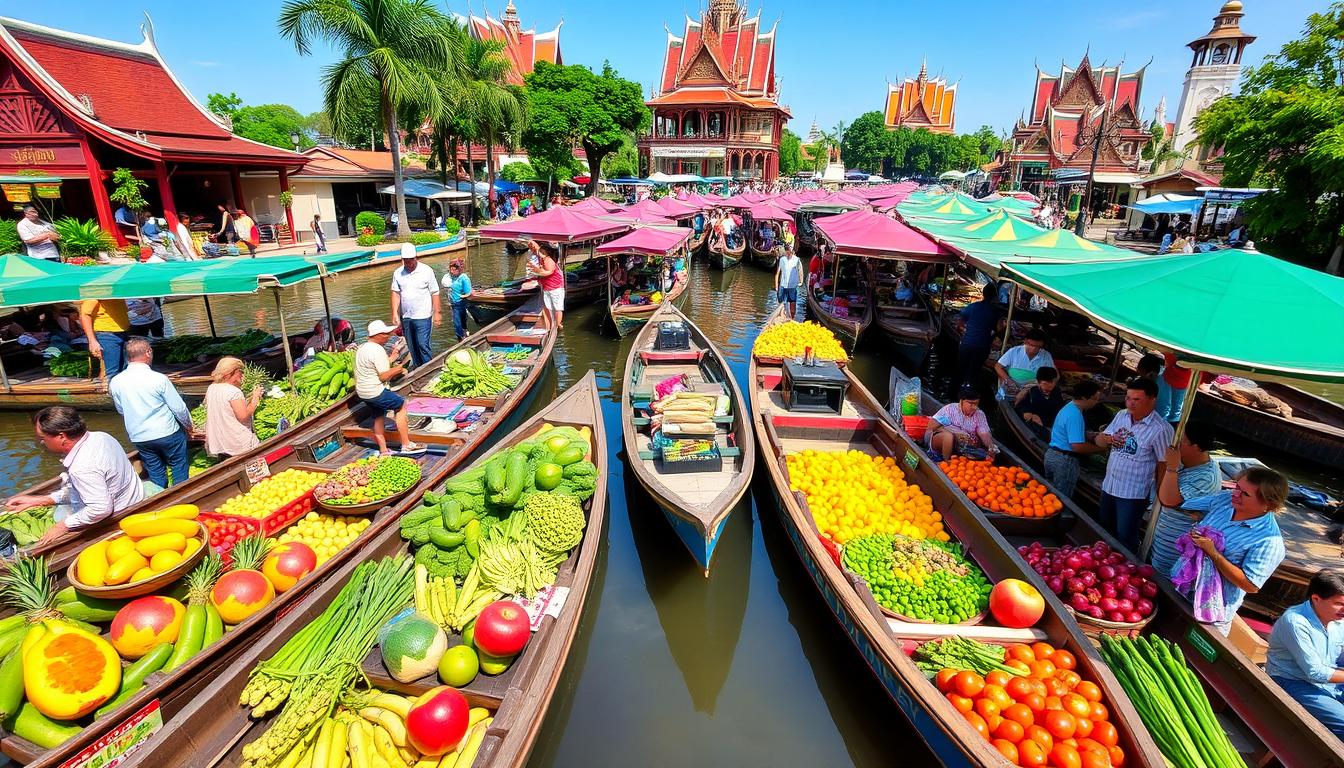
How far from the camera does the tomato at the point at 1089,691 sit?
11.1 feet

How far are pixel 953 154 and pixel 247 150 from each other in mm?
81145

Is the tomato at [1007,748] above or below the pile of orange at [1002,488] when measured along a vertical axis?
below

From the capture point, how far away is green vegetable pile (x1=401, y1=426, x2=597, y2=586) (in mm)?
4484

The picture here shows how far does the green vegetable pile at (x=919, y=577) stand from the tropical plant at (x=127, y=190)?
72.6 ft

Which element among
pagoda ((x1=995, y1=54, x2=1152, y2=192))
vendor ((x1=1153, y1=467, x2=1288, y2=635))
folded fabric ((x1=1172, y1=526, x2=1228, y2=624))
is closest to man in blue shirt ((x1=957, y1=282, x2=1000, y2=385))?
vendor ((x1=1153, y1=467, x2=1288, y2=635))

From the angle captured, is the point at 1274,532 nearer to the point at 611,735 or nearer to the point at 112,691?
the point at 611,735

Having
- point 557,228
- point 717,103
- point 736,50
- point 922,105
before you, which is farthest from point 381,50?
point 922,105

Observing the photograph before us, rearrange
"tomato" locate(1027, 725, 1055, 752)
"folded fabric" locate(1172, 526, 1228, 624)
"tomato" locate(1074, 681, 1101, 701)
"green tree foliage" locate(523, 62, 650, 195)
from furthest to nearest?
"green tree foliage" locate(523, 62, 650, 195)
"folded fabric" locate(1172, 526, 1228, 624)
"tomato" locate(1074, 681, 1101, 701)
"tomato" locate(1027, 725, 1055, 752)

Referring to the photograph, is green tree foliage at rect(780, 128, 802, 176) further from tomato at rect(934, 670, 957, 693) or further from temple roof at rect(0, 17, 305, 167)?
tomato at rect(934, 670, 957, 693)

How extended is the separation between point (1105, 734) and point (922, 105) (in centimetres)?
9261

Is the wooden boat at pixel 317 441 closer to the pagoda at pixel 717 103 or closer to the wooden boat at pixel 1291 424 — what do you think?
the wooden boat at pixel 1291 424

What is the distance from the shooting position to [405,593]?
167 inches

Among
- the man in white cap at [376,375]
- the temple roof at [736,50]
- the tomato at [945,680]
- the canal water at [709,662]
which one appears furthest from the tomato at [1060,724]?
the temple roof at [736,50]

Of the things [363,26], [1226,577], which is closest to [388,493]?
[1226,577]
